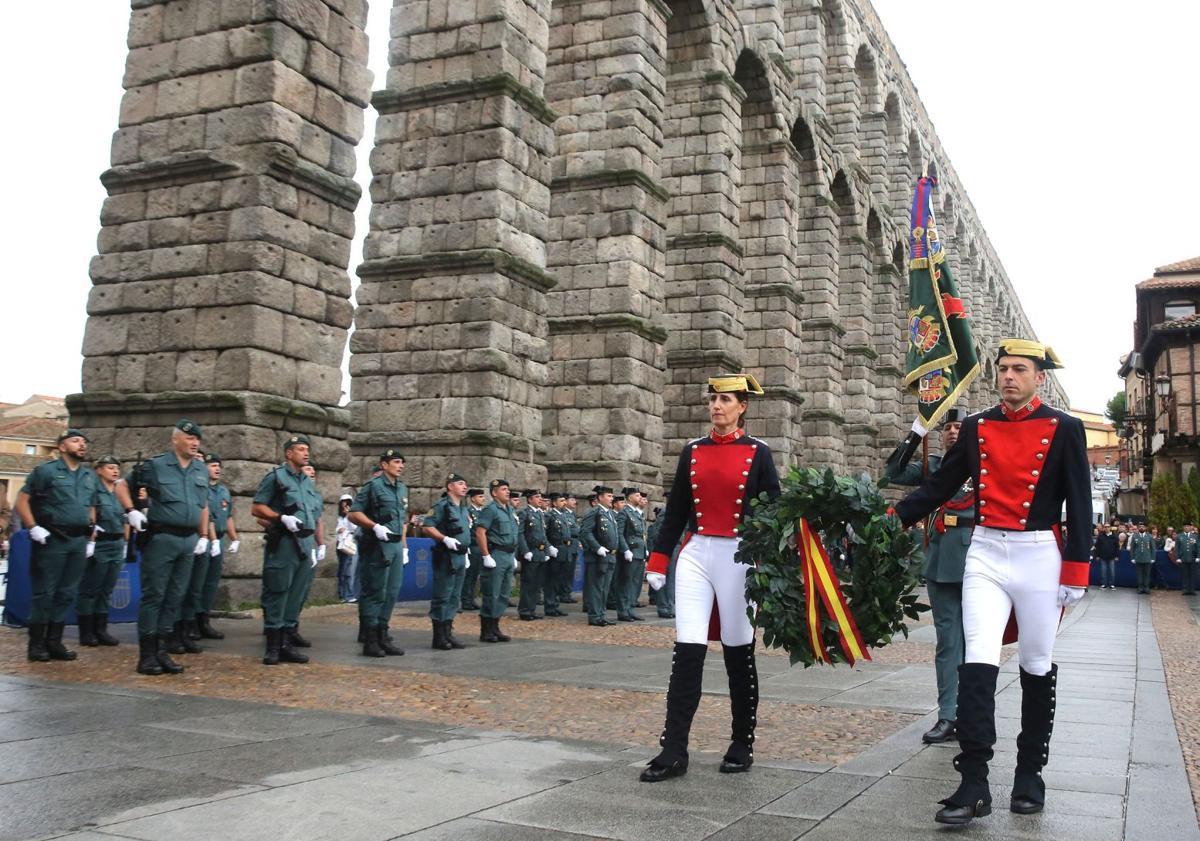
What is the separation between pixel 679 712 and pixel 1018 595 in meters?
1.47

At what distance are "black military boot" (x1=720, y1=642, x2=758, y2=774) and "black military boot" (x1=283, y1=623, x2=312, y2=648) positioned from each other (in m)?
4.11

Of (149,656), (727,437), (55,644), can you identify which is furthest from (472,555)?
(727,437)

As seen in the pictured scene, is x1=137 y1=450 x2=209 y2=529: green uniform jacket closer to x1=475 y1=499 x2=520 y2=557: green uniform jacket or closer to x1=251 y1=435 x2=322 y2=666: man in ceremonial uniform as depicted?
x1=251 y1=435 x2=322 y2=666: man in ceremonial uniform

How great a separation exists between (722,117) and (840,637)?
53.5ft

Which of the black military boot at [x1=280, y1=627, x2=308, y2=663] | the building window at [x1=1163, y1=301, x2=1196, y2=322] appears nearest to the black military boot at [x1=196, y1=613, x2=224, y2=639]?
the black military boot at [x1=280, y1=627, x2=308, y2=663]

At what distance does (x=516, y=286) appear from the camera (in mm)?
13625

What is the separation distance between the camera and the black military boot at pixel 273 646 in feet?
24.6

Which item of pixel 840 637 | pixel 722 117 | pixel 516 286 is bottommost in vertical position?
pixel 840 637

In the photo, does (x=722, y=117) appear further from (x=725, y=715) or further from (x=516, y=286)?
(x=725, y=715)

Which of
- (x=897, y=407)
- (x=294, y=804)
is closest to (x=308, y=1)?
(x=294, y=804)

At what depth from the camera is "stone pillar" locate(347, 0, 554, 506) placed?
13266 mm

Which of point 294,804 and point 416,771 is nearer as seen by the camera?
point 294,804

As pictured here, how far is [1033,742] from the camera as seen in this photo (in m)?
4.10

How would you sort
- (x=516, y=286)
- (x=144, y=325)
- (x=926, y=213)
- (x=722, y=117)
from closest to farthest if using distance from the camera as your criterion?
(x=926, y=213), (x=144, y=325), (x=516, y=286), (x=722, y=117)
